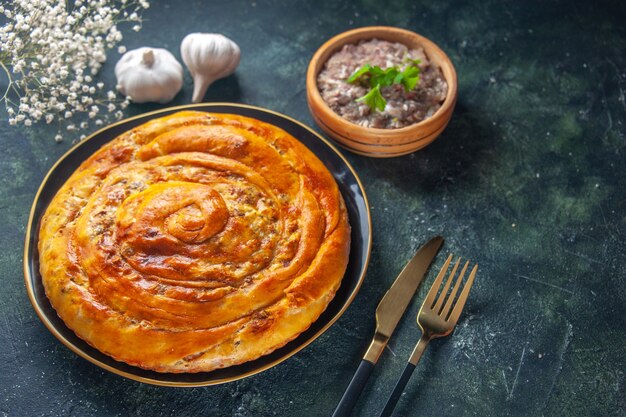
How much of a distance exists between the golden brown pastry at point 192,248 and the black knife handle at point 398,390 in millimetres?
538

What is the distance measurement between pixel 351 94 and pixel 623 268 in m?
1.96

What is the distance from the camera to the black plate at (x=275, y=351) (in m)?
3.18

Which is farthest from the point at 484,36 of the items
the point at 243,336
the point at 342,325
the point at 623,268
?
the point at 243,336

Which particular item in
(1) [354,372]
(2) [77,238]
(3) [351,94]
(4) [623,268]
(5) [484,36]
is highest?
(2) [77,238]

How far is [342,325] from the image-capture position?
3.68 meters

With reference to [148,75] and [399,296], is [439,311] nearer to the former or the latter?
[399,296]

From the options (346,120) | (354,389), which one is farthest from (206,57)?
(354,389)

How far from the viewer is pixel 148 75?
4.27 metres

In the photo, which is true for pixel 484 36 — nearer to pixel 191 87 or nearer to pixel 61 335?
pixel 191 87

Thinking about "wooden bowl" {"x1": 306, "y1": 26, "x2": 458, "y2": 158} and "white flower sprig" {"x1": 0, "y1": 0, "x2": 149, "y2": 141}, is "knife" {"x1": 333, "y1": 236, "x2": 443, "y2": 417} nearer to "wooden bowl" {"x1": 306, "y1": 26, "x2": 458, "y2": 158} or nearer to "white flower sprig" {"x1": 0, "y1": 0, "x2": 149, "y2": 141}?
"wooden bowl" {"x1": 306, "y1": 26, "x2": 458, "y2": 158}

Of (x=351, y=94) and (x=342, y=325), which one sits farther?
(x=351, y=94)

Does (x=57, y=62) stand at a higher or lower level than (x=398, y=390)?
higher

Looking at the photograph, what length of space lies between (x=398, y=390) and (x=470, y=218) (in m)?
1.31

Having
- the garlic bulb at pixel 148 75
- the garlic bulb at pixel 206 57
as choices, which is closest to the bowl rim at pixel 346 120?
the garlic bulb at pixel 206 57
